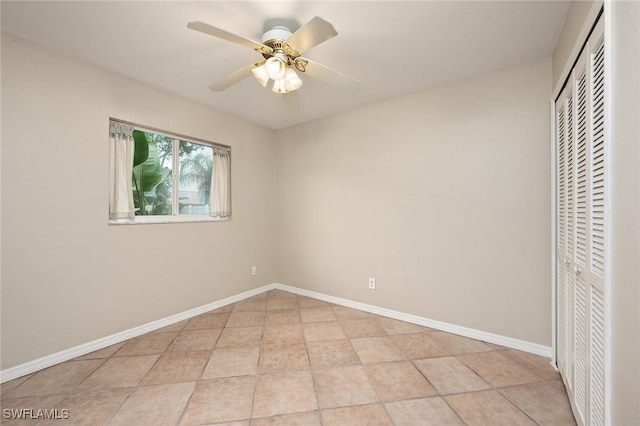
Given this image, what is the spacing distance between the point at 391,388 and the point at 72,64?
136 inches

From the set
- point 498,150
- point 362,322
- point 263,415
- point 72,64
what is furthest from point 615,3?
point 72,64

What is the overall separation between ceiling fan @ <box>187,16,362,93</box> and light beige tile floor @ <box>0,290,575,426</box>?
207cm

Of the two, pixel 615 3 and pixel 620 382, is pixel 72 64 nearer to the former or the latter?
pixel 615 3

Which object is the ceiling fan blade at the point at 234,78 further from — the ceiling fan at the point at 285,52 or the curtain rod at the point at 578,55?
the curtain rod at the point at 578,55

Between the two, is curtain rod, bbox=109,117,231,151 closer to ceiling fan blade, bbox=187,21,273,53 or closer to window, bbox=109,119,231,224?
window, bbox=109,119,231,224

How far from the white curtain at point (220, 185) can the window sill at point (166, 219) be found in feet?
0.24

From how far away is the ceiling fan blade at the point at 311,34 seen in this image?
140cm

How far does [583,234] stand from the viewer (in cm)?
141

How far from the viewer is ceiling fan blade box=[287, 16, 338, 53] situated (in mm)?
1396

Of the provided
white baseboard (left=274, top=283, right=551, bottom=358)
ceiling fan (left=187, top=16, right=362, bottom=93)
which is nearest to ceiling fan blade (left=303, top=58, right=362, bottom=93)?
ceiling fan (left=187, top=16, right=362, bottom=93)

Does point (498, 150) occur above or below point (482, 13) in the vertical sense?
below

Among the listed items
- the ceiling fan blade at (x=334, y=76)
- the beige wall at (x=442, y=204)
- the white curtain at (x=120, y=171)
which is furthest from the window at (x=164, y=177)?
the ceiling fan blade at (x=334, y=76)

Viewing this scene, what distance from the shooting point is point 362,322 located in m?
2.92

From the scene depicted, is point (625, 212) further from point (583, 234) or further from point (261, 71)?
point (261, 71)
